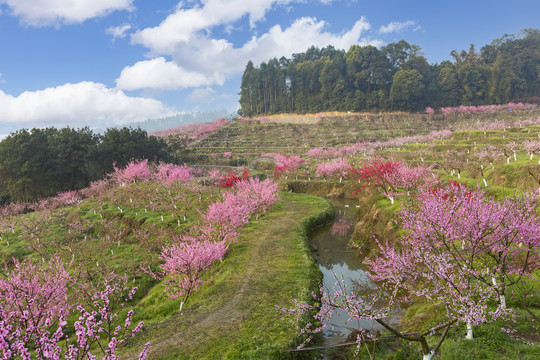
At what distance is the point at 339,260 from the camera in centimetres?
2352

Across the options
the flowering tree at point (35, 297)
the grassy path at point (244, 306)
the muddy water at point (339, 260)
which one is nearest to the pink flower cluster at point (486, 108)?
the muddy water at point (339, 260)

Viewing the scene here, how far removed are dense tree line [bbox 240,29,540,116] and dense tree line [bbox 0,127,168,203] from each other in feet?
267

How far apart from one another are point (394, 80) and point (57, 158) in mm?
103954

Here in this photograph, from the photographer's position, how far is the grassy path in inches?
432

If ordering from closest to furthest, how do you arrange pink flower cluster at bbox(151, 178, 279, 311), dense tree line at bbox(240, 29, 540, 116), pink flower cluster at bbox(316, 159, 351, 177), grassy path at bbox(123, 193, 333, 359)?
1. grassy path at bbox(123, 193, 333, 359)
2. pink flower cluster at bbox(151, 178, 279, 311)
3. pink flower cluster at bbox(316, 159, 351, 177)
4. dense tree line at bbox(240, 29, 540, 116)

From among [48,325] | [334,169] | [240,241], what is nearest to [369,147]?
[334,169]

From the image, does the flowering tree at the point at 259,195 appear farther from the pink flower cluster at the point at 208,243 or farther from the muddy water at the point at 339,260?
the muddy water at the point at 339,260

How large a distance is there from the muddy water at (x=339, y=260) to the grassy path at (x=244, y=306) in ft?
6.78

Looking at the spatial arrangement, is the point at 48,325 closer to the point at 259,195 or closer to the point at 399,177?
the point at 259,195

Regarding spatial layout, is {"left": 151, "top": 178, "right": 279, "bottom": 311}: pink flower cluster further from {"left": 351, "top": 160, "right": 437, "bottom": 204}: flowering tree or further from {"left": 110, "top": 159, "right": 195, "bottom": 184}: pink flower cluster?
{"left": 110, "top": 159, "right": 195, "bottom": 184}: pink flower cluster

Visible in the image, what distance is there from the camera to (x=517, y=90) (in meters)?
97.1

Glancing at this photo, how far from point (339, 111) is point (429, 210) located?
10558 centimetres

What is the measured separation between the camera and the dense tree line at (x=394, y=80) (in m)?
97.8

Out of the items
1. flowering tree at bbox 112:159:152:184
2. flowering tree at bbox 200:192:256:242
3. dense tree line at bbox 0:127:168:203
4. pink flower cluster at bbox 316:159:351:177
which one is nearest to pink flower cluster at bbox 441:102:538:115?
pink flower cluster at bbox 316:159:351:177
